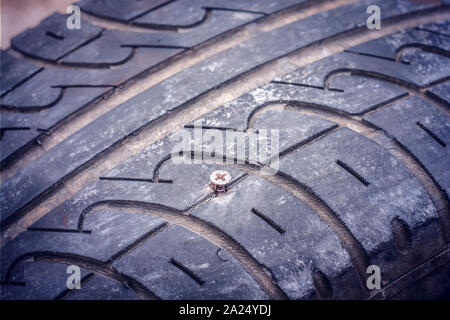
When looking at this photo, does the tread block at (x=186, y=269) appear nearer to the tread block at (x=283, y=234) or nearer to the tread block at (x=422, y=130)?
the tread block at (x=283, y=234)

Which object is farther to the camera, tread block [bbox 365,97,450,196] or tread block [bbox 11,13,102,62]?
tread block [bbox 11,13,102,62]

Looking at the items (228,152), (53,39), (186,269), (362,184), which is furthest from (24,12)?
(362,184)

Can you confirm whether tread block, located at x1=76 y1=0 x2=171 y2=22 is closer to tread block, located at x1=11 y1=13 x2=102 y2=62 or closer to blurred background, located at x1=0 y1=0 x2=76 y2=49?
tread block, located at x1=11 y1=13 x2=102 y2=62

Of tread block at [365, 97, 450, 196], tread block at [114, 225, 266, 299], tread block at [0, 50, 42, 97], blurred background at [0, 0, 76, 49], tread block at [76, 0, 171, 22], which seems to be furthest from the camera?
blurred background at [0, 0, 76, 49]

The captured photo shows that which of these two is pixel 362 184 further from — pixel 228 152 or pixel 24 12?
pixel 24 12

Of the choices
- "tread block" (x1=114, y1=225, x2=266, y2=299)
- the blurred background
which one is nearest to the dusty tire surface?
"tread block" (x1=114, y1=225, x2=266, y2=299)

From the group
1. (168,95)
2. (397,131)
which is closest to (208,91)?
(168,95)
